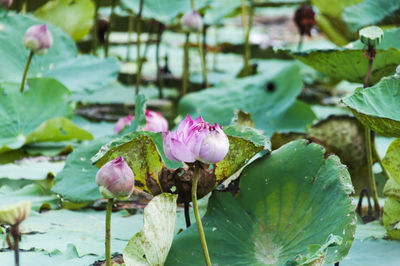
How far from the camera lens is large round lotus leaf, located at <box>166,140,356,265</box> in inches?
39.4

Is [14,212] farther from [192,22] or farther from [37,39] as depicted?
[192,22]

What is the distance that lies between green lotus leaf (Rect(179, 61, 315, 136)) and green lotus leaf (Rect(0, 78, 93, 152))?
1.38 ft

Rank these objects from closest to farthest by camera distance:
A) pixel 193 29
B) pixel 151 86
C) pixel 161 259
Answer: pixel 161 259
pixel 193 29
pixel 151 86

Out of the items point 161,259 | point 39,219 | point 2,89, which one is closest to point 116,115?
point 2,89

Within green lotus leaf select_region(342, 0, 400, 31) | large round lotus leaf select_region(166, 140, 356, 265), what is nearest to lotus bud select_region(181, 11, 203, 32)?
green lotus leaf select_region(342, 0, 400, 31)

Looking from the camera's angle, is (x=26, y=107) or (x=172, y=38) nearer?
(x=26, y=107)

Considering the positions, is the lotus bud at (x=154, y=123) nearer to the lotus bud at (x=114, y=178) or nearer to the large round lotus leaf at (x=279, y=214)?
the large round lotus leaf at (x=279, y=214)

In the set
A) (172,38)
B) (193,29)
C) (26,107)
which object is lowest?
(172,38)

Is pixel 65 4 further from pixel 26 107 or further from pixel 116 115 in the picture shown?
pixel 26 107

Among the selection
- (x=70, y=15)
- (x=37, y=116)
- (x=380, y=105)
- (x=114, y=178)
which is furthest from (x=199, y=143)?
(x=70, y=15)

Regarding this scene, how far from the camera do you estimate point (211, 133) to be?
2.88ft

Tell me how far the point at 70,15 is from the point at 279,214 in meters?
2.19

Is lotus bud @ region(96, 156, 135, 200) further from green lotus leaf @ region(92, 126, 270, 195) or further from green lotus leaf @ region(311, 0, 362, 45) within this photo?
green lotus leaf @ region(311, 0, 362, 45)

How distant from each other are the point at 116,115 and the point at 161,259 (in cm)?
141
